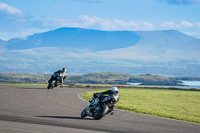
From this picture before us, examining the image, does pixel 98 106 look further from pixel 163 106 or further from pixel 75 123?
pixel 163 106

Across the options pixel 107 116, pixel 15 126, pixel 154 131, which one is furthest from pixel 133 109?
pixel 15 126

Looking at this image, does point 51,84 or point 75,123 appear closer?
point 75,123

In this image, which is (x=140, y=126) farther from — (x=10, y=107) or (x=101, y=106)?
(x=10, y=107)

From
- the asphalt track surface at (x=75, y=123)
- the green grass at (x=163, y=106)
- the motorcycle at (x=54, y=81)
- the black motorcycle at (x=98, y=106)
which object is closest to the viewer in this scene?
the asphalt track surface at (x=75, y=123)

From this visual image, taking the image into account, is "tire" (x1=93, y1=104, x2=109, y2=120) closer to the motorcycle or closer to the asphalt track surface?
the asphalt track surface

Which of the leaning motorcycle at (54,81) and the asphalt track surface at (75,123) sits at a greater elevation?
the leaning motorcycle at (54,81)

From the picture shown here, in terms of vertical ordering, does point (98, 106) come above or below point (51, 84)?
below

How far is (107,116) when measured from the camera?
19.5 metres

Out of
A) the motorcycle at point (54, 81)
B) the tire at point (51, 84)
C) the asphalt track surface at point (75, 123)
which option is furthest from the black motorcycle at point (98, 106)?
the tire at point (51, 84)

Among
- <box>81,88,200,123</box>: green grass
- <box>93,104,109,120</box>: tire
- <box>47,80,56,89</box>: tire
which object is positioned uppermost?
<box>47,80,56,89</box>: tire

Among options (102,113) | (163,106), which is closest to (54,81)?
(163,106)

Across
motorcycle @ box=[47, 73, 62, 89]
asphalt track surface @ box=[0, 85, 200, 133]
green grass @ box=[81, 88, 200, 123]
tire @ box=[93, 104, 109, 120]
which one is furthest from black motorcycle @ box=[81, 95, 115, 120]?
motorcycle @ box=[47, 73, 62, 89]

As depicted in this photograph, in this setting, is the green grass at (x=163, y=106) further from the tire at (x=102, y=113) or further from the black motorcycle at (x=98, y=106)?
the tire at (x=102, y=113)

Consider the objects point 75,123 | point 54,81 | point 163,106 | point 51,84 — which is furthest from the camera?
point 54,81
